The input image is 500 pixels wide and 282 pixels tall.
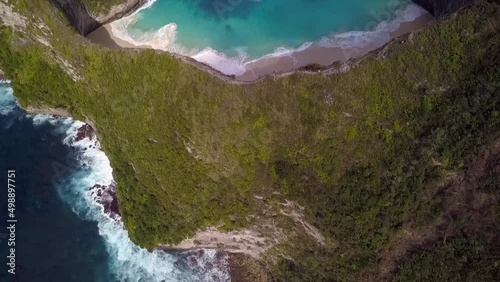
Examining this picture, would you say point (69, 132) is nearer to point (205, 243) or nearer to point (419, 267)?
point (205, 243)

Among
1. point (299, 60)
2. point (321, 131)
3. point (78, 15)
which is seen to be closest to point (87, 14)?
point (78, 15)

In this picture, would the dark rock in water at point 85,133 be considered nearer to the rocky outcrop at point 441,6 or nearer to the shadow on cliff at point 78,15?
the shadow on cliff at point 78,15

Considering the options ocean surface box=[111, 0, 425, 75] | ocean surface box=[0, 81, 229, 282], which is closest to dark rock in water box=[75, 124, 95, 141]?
ocean surface box=[0, 81, 229, 282]

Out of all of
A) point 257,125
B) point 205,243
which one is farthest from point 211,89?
point 205,243

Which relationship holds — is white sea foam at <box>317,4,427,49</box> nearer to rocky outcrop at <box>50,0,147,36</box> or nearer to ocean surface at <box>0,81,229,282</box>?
rocky outcrop at <box>50,0,147,36</box>

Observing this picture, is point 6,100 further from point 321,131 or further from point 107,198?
point 321,131

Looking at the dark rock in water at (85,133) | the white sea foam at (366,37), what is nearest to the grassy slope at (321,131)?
the dark rock in water at (85,133)
